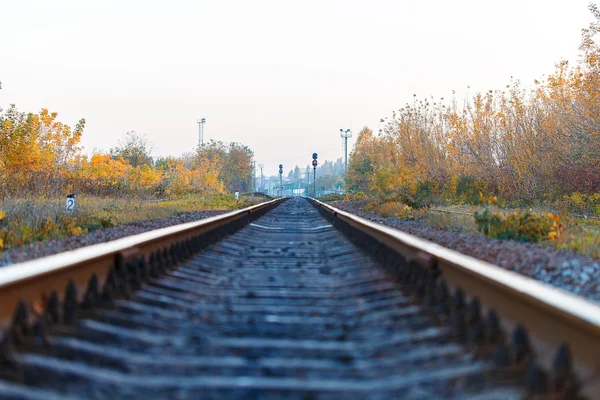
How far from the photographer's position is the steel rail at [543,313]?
7.38 feet

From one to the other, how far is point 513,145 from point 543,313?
20248mm

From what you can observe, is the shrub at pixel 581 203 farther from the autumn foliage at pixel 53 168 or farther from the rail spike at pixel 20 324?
the rail spike at pixel 20 324

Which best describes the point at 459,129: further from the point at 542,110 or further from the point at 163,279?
the point at 163,279

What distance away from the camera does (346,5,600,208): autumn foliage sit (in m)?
18.8

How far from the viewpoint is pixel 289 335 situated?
3.36 m

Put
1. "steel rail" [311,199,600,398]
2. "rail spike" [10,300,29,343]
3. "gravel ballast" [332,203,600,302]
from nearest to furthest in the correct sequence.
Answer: "steel rail" [311,199,600,398] < "rail spike" [10,300,29,343] < "gravel ballast" [332,203,600,302]

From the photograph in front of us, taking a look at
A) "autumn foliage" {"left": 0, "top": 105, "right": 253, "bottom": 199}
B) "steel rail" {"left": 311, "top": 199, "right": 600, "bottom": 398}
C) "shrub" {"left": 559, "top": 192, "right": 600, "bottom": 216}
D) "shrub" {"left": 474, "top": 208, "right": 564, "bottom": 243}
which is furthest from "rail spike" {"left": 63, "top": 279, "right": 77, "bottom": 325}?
"shrub" {"left": 559, "top": 192, "right": 600, "bottom": 216}

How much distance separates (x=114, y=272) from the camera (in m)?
4.37

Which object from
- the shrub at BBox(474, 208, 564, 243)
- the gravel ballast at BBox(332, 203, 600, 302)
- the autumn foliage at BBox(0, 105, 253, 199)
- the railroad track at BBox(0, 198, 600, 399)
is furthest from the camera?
the autumn foliage at BBox(0, 105, 253, 199)

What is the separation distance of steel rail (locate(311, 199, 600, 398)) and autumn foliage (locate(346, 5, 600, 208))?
1580cm

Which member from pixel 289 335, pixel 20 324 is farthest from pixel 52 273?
pixel 289 335

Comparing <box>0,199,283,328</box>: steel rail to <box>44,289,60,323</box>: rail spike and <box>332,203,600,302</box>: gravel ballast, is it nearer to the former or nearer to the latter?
<box>44,289,60,323</box>: rail spike

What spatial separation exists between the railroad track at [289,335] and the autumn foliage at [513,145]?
51.9ft

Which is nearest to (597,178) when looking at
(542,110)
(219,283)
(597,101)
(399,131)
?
(597,101)
